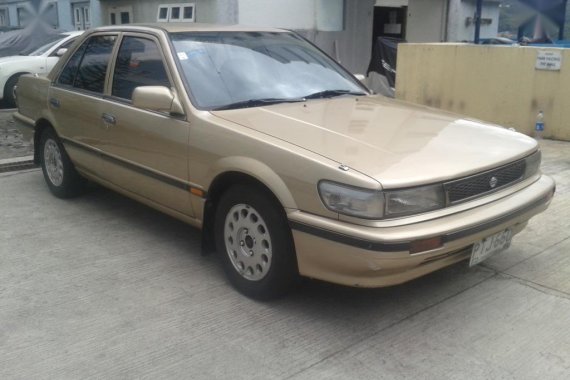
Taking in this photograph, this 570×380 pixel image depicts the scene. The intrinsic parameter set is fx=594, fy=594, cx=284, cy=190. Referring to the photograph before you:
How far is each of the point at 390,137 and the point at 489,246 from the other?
0.85 meters

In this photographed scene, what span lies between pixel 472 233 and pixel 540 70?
19.9ft

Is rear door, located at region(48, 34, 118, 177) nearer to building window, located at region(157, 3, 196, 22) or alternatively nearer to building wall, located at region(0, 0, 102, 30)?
building window, located at region(157, 3, 196, 22)

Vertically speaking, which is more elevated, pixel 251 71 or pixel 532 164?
pixel 251 71

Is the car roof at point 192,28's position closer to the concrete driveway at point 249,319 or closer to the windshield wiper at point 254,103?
the windshield wiper at point 254,103

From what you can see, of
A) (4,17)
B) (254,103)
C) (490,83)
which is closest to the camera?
(254,103)

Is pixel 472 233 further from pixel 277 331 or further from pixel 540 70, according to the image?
pixel 540 70

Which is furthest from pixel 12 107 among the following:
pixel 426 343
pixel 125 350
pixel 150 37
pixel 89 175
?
pixel 426 343

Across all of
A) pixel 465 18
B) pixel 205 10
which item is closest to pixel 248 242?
pixel 205 10

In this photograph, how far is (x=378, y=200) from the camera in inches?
114

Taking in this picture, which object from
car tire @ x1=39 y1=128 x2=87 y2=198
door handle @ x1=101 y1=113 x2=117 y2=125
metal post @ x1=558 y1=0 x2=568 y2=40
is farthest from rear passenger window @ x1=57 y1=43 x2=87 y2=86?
metal post @ x1=558 y1=0 x2=568 y2=40

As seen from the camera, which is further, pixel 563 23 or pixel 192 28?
pixel 563 23

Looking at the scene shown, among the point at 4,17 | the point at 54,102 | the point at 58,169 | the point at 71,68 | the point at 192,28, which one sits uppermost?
the point at 4,17

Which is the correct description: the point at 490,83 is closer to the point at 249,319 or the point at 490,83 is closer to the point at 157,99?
the point at 157,99

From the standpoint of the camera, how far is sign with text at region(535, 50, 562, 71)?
8.10 meters
